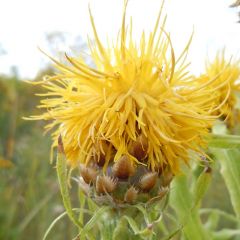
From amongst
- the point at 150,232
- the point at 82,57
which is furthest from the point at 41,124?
the point at 150,232

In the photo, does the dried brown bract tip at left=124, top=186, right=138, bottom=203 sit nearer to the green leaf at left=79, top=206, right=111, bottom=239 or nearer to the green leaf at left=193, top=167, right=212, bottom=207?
the green leaf at left=79, top=206, right=111, bottom=239

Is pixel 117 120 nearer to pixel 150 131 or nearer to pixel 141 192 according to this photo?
pixel 150 131

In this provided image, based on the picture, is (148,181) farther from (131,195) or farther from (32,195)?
(32,195)

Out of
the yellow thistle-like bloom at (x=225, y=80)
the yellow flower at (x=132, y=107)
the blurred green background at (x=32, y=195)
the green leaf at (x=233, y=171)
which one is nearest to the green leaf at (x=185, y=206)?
the green leaf at (x=233, y=171)

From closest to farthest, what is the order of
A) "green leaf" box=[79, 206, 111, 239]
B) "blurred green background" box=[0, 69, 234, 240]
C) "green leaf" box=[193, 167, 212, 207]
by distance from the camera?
"green leaf" box=[79, 206, 111, 239] < "green leaf" box=[193, 167, 212, 207] < "blurred green background" box=[0, 69, 234, 240]

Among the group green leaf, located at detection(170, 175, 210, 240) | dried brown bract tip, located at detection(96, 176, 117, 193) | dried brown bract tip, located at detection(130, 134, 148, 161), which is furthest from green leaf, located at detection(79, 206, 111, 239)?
green leaf, located at detection(170, 175, 210, 240)

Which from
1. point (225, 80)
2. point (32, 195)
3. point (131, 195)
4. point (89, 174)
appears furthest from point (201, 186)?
point (32, 195)
